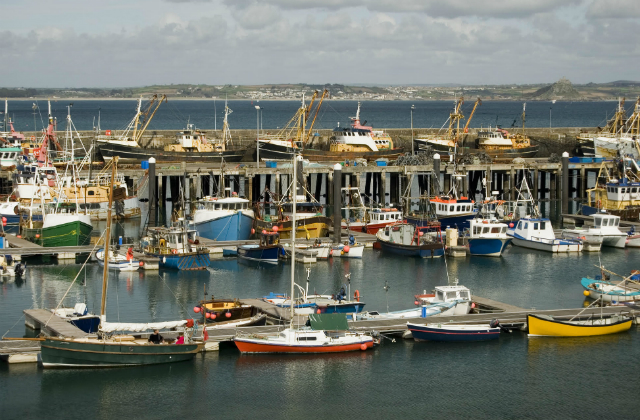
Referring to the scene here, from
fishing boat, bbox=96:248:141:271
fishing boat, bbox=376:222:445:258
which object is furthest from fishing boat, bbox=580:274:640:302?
fishing boat, bbox=96:248:141:271

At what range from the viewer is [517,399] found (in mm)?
Result: 34156

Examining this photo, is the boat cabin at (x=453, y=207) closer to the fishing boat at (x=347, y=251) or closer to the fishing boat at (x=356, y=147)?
the fishing boat at (x=347, y=251)

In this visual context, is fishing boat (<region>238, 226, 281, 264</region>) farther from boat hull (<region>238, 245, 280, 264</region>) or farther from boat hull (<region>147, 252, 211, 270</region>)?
boat hull (<region>147, 252, 211, 270</region>)

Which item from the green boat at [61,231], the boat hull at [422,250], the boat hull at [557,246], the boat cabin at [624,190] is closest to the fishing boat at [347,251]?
the boat hull at [422,250]

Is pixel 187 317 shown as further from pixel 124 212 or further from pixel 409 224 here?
pixel 124 212

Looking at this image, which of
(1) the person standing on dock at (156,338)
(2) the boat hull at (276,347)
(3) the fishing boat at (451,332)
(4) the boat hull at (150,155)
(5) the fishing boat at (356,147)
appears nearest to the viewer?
(1) the person standing on dock at (156,338)

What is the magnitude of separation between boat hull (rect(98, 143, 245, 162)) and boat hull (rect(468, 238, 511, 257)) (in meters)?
34.7

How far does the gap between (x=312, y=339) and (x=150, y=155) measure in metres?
55.5

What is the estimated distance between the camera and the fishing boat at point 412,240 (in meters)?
60.1

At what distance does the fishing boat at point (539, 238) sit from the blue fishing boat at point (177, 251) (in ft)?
71.7

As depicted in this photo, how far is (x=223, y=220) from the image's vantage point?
209 ft

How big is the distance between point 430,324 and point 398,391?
19.5 ft

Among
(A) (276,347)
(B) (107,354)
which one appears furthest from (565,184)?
(B) (107,354)

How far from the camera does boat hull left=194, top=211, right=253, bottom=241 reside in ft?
209
